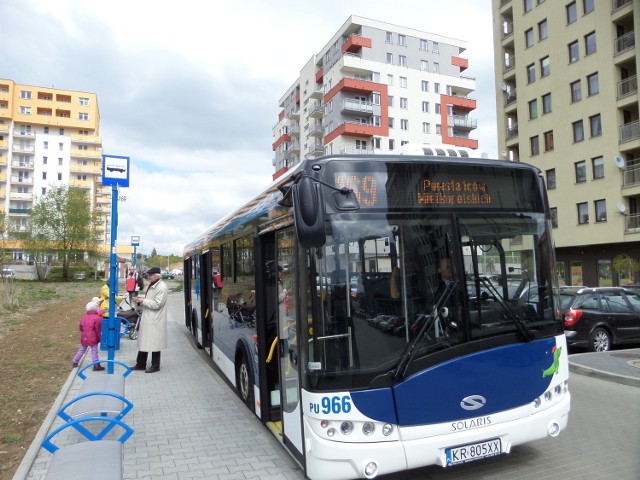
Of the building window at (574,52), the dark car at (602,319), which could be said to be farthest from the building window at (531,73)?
the dark car at (602,319)

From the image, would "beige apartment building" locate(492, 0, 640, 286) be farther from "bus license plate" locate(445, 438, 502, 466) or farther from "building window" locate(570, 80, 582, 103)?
"bus license plate" locate(445, 438, 502, 466)

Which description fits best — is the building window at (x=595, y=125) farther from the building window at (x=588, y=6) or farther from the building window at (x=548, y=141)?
the building window at (x=588, y=6)

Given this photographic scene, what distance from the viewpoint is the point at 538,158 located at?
3659cm

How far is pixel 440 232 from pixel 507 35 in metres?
41.7

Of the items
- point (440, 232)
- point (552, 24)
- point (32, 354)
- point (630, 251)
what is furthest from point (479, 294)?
point (552, 24)

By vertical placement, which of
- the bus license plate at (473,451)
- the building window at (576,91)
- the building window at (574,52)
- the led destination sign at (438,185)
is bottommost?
the bus license plate at (473,451)

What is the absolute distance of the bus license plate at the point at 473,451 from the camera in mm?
4055

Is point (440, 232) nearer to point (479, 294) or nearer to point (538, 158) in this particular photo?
point (479, 294)

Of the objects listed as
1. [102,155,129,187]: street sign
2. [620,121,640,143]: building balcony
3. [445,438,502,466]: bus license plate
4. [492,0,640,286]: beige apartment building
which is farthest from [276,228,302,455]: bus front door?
[620,121,640,143]: building balcony

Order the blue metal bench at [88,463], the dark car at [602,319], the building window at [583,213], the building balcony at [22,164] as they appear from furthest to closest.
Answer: the building balcony at [22,164] < the building window at [583,213] < the dark car at [602,319] < the blue metal bench at [88,463]

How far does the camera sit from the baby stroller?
632cm

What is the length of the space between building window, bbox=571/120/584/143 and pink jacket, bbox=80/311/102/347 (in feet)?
107

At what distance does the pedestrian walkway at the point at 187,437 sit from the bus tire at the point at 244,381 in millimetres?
183

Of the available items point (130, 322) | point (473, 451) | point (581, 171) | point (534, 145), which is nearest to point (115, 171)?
point (473, 451)
